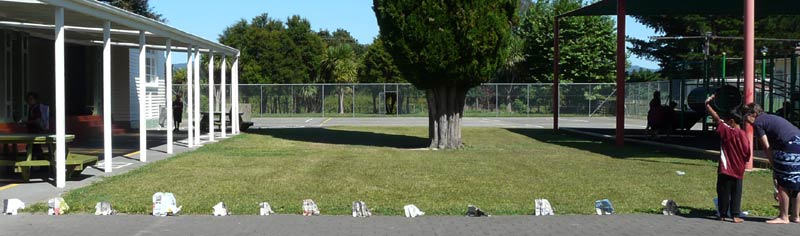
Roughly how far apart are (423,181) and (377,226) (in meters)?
3.83

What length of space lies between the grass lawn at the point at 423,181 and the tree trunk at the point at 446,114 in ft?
2.05

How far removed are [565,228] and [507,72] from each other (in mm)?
50282

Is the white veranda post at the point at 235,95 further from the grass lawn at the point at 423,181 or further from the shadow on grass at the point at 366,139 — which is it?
the grass lawn at the point at 423,181

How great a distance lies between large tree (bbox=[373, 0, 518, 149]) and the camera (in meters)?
17.7

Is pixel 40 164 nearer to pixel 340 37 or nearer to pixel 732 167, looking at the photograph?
pixel 732 167

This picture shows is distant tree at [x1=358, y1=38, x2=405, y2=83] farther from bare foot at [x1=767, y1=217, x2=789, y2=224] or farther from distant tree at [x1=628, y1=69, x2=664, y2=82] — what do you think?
bare foot at [x1=767, y1=217, x2=789, y2=224]

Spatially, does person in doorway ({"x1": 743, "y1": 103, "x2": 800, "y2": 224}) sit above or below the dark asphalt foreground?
above

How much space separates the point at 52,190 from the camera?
10867mm

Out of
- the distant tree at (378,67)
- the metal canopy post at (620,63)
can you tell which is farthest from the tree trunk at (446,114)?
the distant tree at (378,67)

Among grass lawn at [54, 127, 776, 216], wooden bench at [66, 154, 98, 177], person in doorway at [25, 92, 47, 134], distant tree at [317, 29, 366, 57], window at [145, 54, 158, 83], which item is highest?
distant tree at [317, 29, 366, 57]

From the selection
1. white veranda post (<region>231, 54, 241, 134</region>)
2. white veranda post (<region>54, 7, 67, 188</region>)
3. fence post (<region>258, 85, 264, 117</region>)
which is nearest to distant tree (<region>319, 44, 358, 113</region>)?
fence post (<region>258, 85, 264, 117</region>)

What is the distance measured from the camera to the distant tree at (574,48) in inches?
2128

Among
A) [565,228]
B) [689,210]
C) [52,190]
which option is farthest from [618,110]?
[52,190]

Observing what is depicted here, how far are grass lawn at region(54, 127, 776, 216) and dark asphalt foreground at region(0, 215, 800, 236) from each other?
1.43 ft
